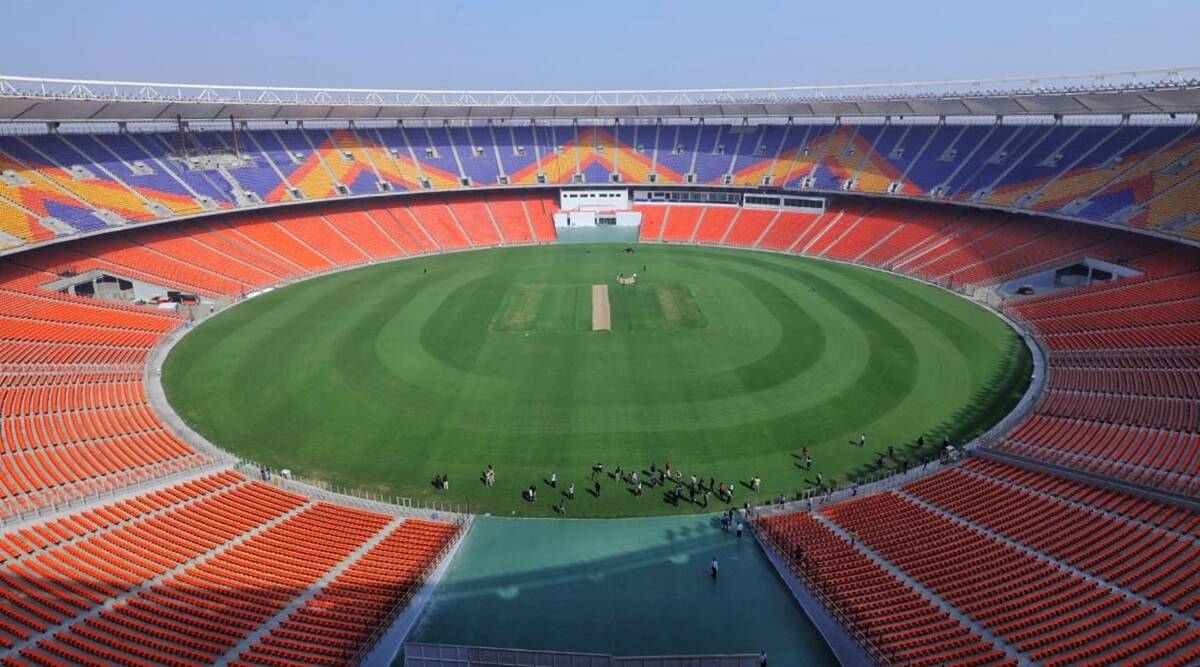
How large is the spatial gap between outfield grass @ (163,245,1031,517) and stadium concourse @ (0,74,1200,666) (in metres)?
2.54

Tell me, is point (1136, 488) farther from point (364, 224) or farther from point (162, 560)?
point (364, 224)

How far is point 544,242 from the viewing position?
6662 centimetres

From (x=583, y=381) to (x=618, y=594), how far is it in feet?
50.0

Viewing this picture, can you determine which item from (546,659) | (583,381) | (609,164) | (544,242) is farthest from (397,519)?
(609,164)

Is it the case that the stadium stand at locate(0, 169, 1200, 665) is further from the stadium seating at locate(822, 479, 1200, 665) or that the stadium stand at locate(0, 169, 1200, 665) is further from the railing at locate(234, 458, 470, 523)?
the railing at locate(234, 458, 470, 523)

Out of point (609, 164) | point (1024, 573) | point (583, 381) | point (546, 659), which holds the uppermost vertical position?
point (609, 164)

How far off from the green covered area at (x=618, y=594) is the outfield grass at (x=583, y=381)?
5.19ft

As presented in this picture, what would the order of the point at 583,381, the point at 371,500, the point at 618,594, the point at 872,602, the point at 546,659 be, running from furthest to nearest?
the point at 583,381, the point at 371,500, the point at 618,594, the point at 872,602, the point at 546,659

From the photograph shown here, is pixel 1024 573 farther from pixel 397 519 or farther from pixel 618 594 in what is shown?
pixel 397 519

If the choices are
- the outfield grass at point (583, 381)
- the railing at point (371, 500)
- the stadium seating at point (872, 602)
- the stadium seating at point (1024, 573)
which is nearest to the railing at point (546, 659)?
the stadium seating at point (872, 602)

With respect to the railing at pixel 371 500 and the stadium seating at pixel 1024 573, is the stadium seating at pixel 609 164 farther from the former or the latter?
the stadium seating at pixel 1024 573

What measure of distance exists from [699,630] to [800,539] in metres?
5.01

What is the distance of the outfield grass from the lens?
25.8 meters

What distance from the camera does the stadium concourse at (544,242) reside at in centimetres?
1628
